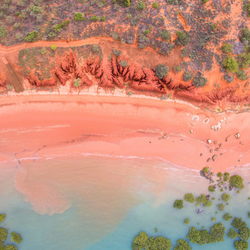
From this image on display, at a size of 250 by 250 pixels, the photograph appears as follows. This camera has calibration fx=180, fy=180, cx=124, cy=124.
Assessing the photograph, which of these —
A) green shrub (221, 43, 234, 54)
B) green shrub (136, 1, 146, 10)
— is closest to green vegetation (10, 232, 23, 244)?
green shrub (136, 1, 146, 10)

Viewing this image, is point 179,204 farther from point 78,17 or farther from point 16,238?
point 78,17

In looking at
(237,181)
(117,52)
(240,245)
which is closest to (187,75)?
(117,52)

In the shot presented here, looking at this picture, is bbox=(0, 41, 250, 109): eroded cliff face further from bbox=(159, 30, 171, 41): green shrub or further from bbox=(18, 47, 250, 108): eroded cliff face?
bbox=(159, 30, 171, 41): green shrub

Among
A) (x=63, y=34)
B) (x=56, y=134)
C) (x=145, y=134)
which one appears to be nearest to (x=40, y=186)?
(x=56, y=134)

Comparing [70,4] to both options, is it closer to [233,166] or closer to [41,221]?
[41,221]

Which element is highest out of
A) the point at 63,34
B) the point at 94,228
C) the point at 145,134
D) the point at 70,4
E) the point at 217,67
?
the point at 70,4

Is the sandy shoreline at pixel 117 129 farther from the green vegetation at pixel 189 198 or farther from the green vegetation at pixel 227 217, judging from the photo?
the green vegetation at pixel 227 217

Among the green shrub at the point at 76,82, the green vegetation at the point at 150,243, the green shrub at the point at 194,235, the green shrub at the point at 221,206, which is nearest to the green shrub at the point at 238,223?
the green shrub at the point at 221,206
